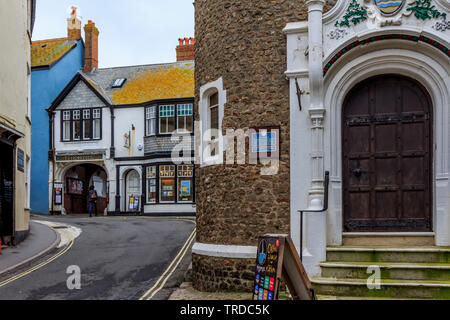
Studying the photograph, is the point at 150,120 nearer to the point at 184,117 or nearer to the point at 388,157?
the point at 184,117

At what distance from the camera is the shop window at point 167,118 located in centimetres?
2798

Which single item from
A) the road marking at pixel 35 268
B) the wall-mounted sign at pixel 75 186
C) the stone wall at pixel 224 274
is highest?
the wall-mounted sign at pixel 75 186

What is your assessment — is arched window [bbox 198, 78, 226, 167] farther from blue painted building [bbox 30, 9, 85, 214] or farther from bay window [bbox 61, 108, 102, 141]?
blue painted building [bbox 30, 9, 85, 214]

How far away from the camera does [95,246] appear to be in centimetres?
1553

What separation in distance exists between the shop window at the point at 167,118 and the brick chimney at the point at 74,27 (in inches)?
338

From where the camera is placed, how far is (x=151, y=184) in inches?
1117

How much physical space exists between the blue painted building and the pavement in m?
11.7

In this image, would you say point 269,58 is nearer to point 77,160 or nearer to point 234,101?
point 234,101

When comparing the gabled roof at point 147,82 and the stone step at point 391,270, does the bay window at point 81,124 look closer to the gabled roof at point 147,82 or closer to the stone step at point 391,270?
the gabled roof at point 147,82

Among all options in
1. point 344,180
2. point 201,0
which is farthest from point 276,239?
point 201,0

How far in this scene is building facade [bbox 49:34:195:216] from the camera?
1096 inches

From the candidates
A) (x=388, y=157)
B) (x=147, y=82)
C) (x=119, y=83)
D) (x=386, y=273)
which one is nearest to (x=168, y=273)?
(x=386, y=273)

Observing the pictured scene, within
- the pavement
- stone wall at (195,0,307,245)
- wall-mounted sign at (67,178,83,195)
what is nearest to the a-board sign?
stone wall at (195,0,307,245)

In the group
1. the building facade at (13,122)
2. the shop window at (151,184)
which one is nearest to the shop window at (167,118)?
the shop window at (151,184)
